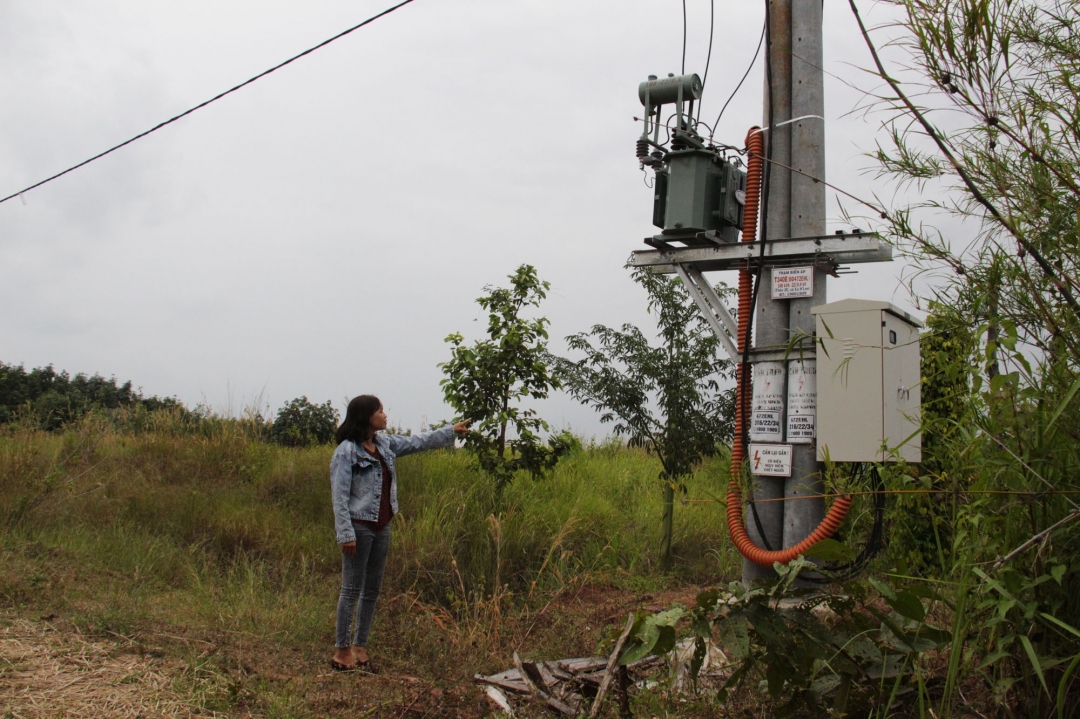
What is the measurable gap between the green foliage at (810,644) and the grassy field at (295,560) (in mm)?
848

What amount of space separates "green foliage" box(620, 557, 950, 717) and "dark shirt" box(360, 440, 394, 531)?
8.91 ft

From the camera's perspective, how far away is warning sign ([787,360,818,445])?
4.90 meters

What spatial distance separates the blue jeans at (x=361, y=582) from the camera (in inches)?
226

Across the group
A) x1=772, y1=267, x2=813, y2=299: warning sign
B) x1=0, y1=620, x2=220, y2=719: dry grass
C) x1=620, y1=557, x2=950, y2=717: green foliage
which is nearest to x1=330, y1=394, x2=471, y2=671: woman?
x1=0, y1=620, x2=220, y2=719: dry grass

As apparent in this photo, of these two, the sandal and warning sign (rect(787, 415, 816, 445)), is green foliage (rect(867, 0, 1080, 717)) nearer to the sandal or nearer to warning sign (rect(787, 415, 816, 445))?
warning sign (rect(787, 415, 816, 445))

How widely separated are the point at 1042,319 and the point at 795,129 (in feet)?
8.89

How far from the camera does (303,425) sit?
12.9m

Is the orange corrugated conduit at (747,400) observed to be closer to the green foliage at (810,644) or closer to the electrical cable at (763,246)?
the electrical cable at (763,246)

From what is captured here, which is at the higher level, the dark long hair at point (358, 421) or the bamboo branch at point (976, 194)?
the bamboo branch at point (976, 194)

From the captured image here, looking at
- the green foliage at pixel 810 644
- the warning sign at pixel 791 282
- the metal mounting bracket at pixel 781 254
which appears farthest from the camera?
the warning sign at pixel 791 282

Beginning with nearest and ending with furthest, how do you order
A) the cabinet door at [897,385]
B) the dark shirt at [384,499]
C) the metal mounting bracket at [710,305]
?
1. the cabinet door at [897,385]
2. the metal mounting bracket at [710,305]
3. the dark shirt at [384,499]

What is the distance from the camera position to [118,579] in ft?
25.6

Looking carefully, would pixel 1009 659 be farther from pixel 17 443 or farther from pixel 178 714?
pixel 17 443

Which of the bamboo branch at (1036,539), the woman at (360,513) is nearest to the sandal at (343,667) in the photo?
the woman at (360,513)
